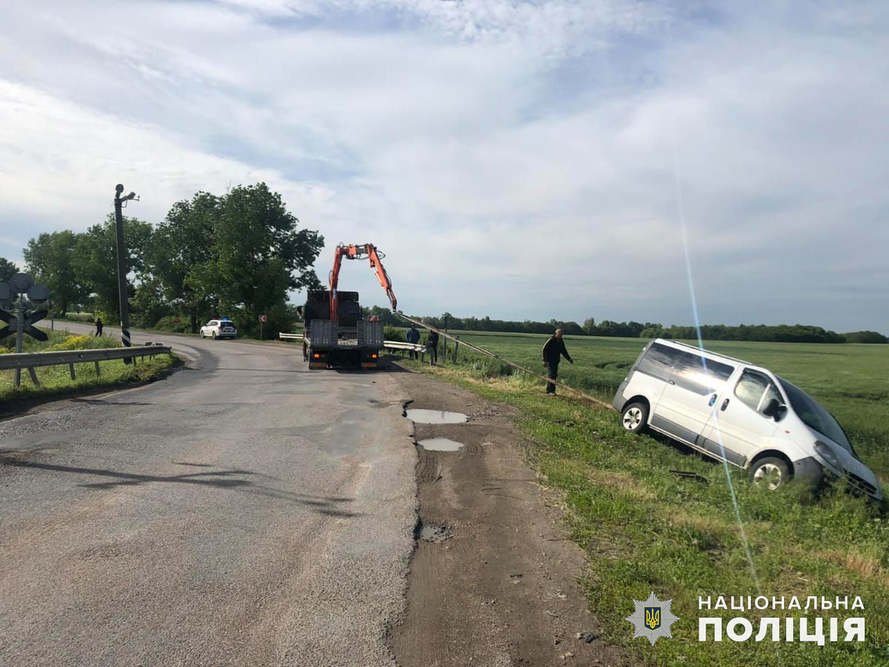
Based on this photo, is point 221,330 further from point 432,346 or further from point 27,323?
point 27,323

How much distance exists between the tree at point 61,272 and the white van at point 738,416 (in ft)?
328

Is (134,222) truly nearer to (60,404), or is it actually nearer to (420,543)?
(60,404)

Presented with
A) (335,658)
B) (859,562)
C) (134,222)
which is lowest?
(859,562)

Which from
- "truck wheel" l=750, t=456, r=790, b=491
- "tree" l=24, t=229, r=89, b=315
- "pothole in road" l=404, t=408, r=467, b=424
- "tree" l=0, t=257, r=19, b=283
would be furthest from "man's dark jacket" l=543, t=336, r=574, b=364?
"tree" l=0, t=257, r=19, b=283

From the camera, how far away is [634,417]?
40.3 feet

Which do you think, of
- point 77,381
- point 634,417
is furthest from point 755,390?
point 77,381

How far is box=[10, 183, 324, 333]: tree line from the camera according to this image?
51.4 meters

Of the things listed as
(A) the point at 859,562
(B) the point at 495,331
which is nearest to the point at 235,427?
(A) the point at 859,562

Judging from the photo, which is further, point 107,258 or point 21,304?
point 107,258

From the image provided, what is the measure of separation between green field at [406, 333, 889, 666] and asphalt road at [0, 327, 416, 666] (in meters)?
1.72

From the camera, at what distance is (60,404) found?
11.4 meters

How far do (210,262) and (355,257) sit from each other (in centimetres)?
3297

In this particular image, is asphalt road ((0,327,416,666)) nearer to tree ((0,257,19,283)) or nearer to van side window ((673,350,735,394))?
van side window ((673,350,735,394))

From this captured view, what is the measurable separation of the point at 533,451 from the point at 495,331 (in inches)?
2141
